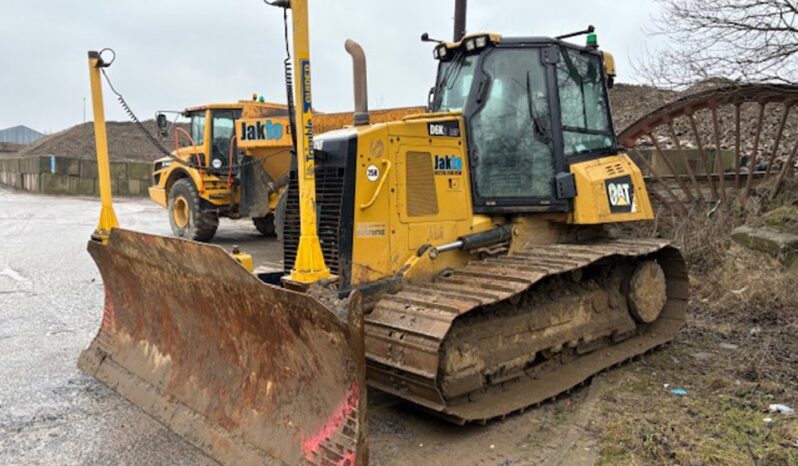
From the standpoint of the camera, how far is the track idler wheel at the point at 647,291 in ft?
17.8

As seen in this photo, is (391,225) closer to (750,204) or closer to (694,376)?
(694,376)

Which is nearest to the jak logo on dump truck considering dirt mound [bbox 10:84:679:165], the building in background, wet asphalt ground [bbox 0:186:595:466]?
wet asphalt ground [bbox 0:186:595:466]

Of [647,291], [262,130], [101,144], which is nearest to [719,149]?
[647,291]

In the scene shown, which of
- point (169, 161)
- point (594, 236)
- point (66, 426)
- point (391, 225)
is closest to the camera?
point (66, 426)

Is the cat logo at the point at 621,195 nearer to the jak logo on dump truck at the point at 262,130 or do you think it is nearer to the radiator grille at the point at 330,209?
the radiator grille at the point at 330,209

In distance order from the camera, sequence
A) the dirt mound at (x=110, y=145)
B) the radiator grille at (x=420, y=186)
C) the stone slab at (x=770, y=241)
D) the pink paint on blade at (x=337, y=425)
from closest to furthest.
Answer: the pink paint on blade at (x=337, y=425), the radiator grille at (x=420, y=186), the stone slab at (x=770, y=241), the dirt mound at (x=110, y=145)

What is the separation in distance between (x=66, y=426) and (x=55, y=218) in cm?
1454

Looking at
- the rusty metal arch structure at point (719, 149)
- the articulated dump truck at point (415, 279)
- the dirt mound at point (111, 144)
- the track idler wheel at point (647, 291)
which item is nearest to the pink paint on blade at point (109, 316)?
the articulated dump truck at point (415, 279)

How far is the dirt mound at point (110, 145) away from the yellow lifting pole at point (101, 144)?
2960 centimetres

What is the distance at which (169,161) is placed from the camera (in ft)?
46.3

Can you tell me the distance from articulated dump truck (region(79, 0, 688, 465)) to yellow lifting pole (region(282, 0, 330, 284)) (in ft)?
0.03

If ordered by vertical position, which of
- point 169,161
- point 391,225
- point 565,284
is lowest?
point 565,284

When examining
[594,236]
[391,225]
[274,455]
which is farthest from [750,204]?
[274,455]

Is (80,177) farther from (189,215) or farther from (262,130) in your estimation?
(262,130)
